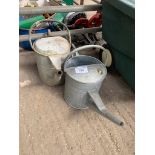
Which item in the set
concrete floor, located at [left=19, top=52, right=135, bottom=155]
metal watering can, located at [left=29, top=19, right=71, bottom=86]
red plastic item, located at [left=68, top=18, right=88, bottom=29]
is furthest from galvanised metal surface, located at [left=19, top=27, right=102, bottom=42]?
concrete floor, located at [left=19, top=52, right=135, bottom=155]

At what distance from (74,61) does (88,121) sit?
486 millimetres

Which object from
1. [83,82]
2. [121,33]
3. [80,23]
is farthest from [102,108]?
[80,23]

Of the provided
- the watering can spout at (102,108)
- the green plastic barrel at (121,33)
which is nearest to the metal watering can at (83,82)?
the watering can spout at (102,108)

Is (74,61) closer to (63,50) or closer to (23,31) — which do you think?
(63,50)

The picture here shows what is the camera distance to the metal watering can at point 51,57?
6.26 feet

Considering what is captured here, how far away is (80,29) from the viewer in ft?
8.38

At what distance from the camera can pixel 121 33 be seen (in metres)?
2.02

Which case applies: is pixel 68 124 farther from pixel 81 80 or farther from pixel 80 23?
pixel 80 23

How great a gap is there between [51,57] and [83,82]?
0.35m

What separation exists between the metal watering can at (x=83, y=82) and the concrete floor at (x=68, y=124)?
8cm

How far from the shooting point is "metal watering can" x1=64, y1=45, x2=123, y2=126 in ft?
5.71

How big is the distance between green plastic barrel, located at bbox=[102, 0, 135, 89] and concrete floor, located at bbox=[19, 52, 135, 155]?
21cm

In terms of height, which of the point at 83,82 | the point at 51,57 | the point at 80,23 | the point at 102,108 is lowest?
the point at 102,108
